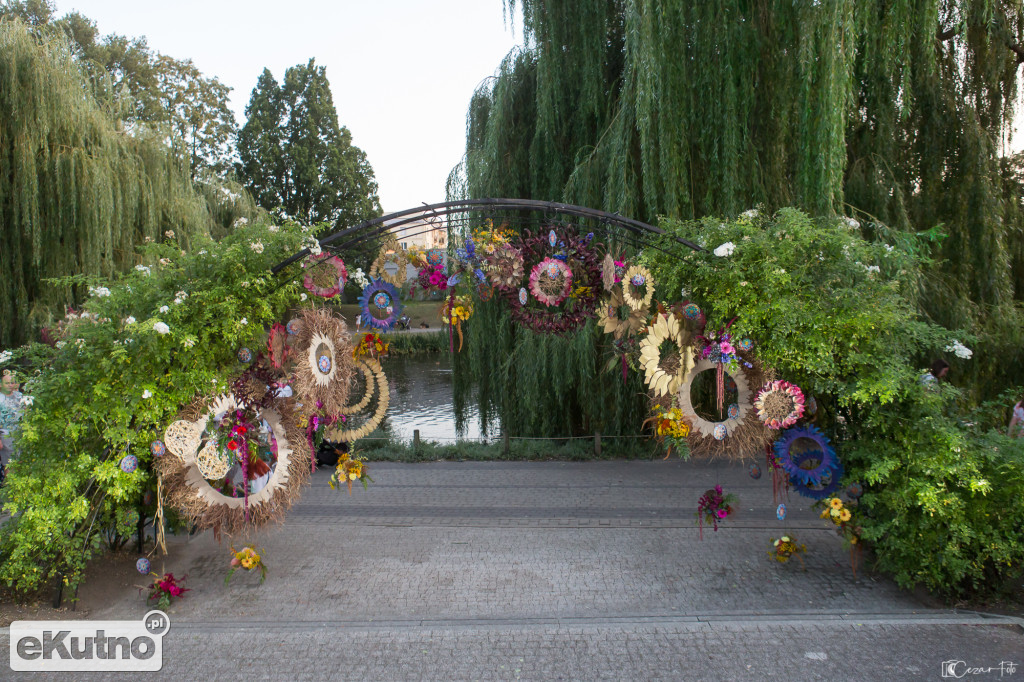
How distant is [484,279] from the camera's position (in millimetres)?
6434

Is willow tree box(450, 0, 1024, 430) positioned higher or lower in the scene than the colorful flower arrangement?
higher

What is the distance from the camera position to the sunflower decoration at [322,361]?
575cm

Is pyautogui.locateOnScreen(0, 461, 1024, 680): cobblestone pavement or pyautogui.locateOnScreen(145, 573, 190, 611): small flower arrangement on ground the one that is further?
pyautogui.locateOnScreen(145, 573, 190, 611): small flower arrangement on ground

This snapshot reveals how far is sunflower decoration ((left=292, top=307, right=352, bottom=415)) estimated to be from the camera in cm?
575

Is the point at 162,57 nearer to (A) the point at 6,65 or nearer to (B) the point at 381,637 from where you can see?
(A) the point at 6,65

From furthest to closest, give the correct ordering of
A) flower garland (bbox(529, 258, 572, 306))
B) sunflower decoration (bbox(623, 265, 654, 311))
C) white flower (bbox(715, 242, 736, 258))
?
flower garland (bbox(529, 258, 572, 306)), sunflower decoration (bbox(623, 265, 654, 311)), white flower (bbox(715, 242, 736, 258))

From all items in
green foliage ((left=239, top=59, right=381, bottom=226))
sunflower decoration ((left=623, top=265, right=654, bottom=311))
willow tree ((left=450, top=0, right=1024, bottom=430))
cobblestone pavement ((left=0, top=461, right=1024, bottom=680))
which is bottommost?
cobblestone pavement ((left=0, top=461, right=1024, bottom=680))

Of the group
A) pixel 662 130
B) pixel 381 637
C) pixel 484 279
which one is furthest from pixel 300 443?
pixel 662 130

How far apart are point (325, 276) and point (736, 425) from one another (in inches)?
152

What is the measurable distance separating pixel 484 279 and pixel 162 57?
2706 cm

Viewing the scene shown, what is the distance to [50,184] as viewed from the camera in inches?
420

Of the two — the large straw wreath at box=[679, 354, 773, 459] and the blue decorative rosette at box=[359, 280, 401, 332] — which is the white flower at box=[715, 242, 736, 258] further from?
the blue decorative rosette at box=[359, 280, 401, 332]

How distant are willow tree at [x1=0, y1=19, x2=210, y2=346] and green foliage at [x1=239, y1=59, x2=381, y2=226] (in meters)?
23.1

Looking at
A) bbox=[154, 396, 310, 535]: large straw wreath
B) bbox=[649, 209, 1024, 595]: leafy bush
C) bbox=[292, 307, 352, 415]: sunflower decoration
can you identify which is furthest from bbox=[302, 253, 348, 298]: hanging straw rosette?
bbox=[649, 209, 1024, 595]: leafy bush
